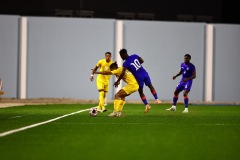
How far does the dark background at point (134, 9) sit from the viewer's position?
38750 millimetres

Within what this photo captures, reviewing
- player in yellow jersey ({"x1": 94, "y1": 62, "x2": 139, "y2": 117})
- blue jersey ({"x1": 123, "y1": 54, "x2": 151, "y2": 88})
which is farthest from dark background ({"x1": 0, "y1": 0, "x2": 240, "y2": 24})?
player in yellow jersey ({"x1": 94, "y1": 62, "x2": 139, "y2": 117})

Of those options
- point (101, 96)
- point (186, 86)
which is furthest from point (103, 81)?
point (186, 86)

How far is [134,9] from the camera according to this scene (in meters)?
39.5

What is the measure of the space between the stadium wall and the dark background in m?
4.92

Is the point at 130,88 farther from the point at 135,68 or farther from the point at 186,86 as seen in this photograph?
the point at 186,86

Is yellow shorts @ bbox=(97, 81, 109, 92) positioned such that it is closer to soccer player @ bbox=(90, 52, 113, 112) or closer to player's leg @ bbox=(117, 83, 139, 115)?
soccer player @ bbox=(90, 52, 113, 112)

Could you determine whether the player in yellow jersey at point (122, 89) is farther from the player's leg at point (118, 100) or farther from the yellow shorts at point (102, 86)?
the yellow shorts at point (102, 86)

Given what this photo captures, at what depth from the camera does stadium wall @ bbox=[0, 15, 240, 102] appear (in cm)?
3388

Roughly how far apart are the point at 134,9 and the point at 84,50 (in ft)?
22.7

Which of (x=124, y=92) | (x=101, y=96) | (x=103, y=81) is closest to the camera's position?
(x=124, y=92)

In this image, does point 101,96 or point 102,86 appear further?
point 102,86

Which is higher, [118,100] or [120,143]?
[118,100]

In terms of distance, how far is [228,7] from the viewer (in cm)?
4122

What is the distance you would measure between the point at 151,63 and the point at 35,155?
2681cm
